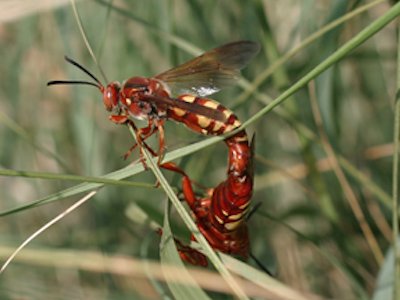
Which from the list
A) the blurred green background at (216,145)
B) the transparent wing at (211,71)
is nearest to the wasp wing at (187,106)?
the transparent wing at (211,71)

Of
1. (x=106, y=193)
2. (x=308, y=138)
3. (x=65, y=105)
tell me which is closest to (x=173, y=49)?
(x=308, y=138)

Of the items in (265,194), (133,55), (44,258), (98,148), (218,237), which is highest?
(133,55)

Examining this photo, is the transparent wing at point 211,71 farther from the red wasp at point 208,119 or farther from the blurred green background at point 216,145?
the blurred green background at point 216,145

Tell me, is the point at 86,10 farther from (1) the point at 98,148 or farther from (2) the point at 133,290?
(2) the point at 133,290

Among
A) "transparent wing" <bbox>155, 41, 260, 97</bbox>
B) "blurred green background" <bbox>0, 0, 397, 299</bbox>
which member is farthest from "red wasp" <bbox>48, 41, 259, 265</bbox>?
"blurred green background" <bbox>0, 0, 397, 299</bbox>

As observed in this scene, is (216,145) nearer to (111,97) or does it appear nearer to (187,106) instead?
(111,97)

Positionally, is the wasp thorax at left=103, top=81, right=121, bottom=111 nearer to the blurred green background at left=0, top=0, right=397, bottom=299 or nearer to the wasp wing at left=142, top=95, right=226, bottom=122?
the wasp wing at left=142, top=95, right=226, bottom=122

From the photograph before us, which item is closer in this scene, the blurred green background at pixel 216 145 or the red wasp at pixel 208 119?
the red wasp at pixel 208 119
